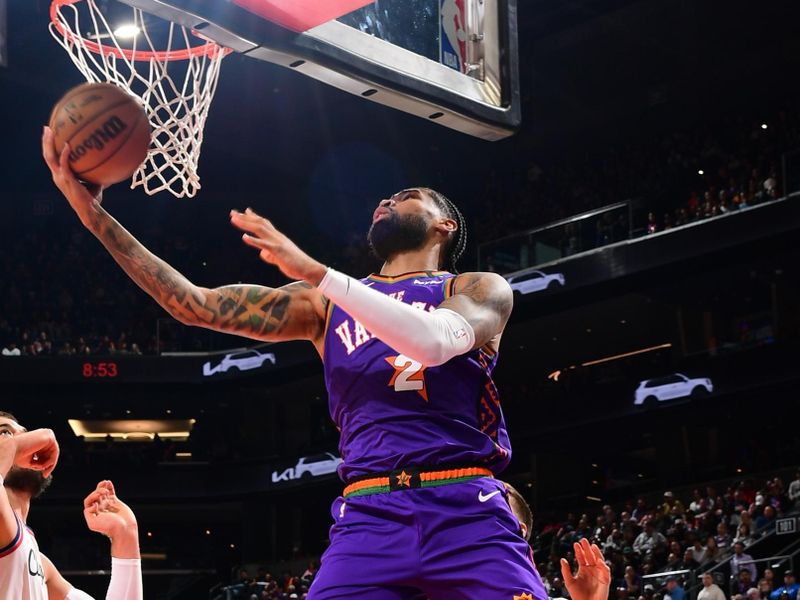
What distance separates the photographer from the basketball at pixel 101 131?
345cm

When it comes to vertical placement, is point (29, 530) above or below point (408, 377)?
below

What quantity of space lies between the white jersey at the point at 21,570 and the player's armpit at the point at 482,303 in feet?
4.73

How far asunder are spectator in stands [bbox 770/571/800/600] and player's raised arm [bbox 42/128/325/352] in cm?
912

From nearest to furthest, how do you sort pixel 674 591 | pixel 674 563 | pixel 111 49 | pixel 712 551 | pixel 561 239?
1. pixel 111 49
2. pixel 674 591
3. pixel 712 551
4. pixel 674 563
5. pixel 561 239

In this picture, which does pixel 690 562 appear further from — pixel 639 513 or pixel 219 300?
pixel 219 300

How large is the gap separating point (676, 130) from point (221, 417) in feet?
41.5

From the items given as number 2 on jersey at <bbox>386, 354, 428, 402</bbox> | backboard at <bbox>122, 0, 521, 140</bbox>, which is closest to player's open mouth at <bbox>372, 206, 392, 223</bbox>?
number 2 on jersey at <bbox>386, 354, 428, 402</bbox>

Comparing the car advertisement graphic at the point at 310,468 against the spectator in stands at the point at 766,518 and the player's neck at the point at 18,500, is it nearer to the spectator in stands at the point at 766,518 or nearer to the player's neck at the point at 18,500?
the spectator in stands at the point at 766,518

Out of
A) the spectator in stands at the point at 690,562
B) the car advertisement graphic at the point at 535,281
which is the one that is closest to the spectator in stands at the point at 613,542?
the spectator in stands at the point at 690,562

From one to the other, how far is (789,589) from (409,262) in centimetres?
922

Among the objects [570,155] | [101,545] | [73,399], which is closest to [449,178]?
[570,155]

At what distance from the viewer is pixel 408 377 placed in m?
3.31

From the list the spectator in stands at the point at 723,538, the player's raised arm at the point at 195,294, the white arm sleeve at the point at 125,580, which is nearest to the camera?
the player's raised arm at the point at 195,294

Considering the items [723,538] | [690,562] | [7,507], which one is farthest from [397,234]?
[723,538]
